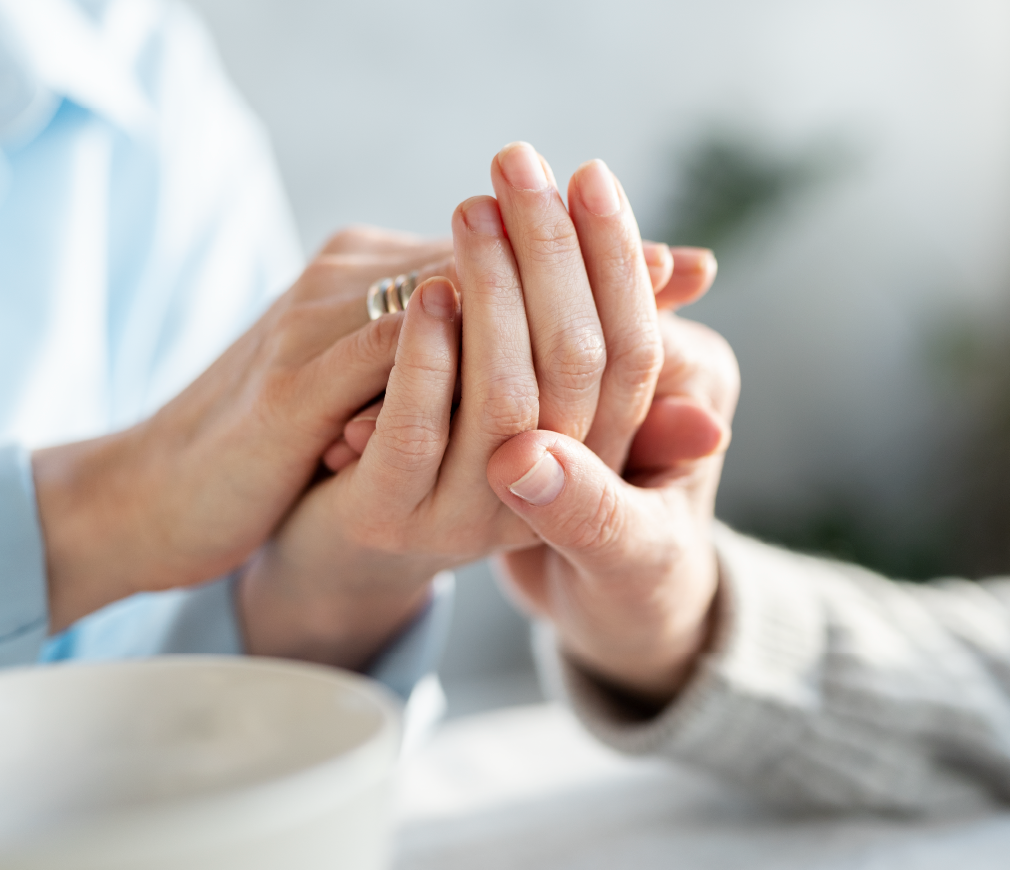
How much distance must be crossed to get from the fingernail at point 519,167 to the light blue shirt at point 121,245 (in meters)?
0.26

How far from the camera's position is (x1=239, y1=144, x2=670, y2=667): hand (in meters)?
0.26

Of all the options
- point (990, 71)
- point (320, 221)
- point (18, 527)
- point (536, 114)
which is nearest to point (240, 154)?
point (18, 527)

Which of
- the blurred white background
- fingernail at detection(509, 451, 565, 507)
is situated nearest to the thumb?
fingernail at detection(509, 451, 565, 507)

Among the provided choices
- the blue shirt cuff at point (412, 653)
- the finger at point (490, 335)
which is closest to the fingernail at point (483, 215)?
the finger at point (490, 335)

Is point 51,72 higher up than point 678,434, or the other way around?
point 51,72

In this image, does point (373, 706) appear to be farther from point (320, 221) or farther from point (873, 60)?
point (873, 60)

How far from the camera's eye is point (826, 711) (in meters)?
0.39

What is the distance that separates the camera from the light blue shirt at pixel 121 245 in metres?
0.45

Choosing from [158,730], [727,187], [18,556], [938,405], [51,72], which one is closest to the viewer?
[158,730]

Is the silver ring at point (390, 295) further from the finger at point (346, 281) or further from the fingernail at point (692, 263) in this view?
the fingernail at point (692, 263)

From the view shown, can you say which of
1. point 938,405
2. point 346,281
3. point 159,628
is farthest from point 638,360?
point 938,405

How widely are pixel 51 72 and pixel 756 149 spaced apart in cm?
113

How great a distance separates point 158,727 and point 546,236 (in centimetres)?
18

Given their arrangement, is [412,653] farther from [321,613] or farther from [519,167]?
[519,167]
